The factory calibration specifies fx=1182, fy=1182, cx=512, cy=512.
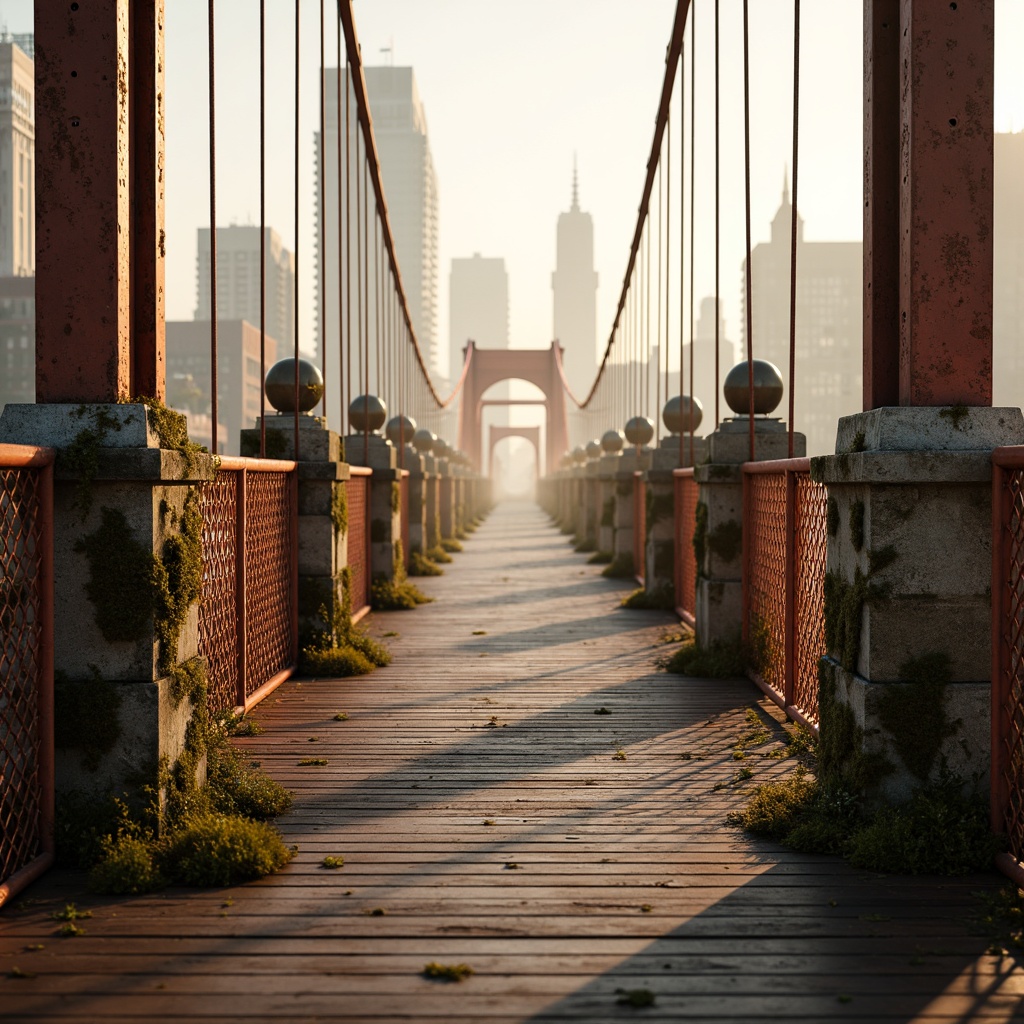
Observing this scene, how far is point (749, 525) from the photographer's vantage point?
7.22m

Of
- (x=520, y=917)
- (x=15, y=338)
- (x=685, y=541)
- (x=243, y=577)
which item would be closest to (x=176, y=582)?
(x=520, y=917)

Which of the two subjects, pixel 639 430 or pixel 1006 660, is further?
pixel 639 430

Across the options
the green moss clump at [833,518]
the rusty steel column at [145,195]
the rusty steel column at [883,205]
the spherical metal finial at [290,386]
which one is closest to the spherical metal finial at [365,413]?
the spherical metal finial at [290,386]

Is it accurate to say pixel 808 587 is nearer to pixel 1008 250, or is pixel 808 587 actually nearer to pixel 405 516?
pixel 1008 250

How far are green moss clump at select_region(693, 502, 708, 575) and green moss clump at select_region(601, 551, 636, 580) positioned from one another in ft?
21.8

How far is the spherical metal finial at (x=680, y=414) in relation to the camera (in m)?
10.9

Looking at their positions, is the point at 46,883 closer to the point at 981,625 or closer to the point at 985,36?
the point at 981,625

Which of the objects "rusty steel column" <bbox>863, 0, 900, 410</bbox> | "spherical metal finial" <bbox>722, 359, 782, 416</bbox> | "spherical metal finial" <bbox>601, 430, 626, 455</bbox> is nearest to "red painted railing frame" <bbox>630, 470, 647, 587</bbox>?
"spherical metal finial" <bbox>601, 430, 626, 455</bbox>

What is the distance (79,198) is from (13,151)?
92.5 m

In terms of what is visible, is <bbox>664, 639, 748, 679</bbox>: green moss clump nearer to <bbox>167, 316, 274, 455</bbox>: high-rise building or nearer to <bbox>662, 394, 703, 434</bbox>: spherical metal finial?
<bbox>662, 394, 703, 434</bbox>: spherical metal finial

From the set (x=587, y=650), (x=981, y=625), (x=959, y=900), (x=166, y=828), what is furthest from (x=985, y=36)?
(x=587, y=650)

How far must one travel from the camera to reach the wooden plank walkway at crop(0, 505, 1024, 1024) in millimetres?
2668

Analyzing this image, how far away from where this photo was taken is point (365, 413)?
11.7m

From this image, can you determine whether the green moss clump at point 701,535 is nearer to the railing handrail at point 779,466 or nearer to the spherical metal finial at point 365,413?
the railing handrail at point 779,466
